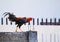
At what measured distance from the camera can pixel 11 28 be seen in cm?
298

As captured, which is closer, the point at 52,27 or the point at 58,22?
the point at 52,27

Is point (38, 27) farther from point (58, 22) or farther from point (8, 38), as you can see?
point (8, 38)

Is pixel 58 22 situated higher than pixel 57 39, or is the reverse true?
pixel 58 22

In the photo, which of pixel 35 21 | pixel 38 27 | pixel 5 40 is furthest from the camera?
pixel 35 21

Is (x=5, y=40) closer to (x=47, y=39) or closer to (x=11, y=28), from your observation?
(x=11, y=28)

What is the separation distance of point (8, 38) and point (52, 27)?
3.30 ft

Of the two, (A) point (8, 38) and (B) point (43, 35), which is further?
(B) point (43, 35)

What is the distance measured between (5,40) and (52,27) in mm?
1033

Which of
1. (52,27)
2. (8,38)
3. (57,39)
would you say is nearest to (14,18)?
(8,38)

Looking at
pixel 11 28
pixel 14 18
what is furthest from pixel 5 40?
pixel 11 28

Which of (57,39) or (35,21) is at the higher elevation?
(35,21)

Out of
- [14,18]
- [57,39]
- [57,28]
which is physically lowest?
[57,39]

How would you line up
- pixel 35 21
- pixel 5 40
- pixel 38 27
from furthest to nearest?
pixel 35 21 < pixel 38 27 < pixel 5 40

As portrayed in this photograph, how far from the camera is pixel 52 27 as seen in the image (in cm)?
299
